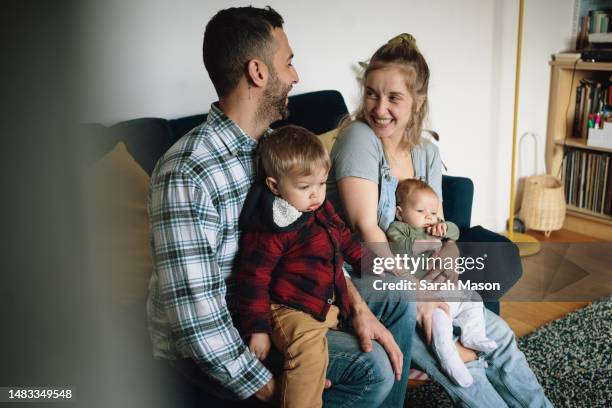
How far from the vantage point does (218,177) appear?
1.11 meters

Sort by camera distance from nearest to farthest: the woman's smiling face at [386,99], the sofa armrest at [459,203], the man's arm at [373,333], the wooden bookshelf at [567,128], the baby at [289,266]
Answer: the baby at [289,266], the man's arm at [373,333], the woman's smiling face at [386,99], the sofa armrest at [459,203], the wooden bookshelf at [567,128]

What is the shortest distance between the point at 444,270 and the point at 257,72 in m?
0.83

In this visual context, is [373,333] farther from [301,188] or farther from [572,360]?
[572,360]

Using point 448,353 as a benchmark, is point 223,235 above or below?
above

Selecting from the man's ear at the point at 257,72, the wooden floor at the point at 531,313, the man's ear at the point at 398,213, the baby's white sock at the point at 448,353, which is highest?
the man's ear at the point at 257,72

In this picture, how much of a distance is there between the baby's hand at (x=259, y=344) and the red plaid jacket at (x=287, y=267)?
0.04ft

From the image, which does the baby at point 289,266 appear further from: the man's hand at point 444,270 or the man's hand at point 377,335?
the man's hand at point 444,270

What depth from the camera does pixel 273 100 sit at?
1206 mm

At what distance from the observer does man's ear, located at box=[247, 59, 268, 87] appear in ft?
3.77

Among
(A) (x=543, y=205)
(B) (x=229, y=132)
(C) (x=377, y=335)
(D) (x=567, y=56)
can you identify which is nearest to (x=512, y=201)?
(A) (x=543, y=205)

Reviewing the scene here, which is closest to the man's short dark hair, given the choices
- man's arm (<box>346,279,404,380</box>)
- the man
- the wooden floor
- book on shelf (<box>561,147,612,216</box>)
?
the man

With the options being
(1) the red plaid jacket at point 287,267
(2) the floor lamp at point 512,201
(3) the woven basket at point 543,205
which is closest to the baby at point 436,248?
(1) the red plaid jacket at point 287,267

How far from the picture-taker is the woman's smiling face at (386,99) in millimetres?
1574

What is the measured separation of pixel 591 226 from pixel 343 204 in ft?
7.12
